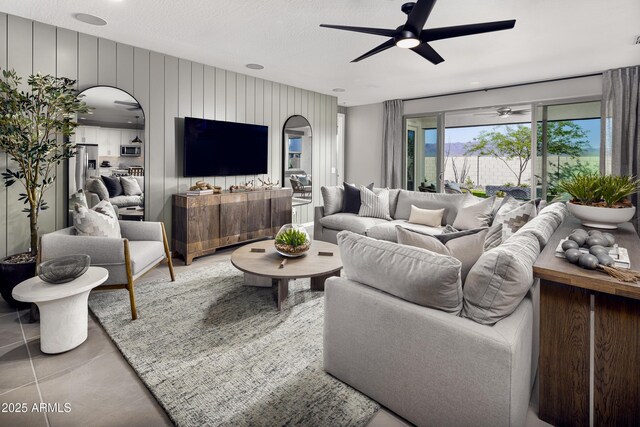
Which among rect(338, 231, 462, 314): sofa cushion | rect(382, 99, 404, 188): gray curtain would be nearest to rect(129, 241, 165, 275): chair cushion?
rect(338, 231, 462, 314): sofa cushion

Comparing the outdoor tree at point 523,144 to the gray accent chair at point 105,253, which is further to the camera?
the outdoor tree at point 523,144

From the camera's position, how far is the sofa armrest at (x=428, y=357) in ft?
4.26

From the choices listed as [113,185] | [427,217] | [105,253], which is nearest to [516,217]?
Answer: [427,217]

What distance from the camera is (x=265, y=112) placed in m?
5.49

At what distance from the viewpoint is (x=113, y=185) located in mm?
3820

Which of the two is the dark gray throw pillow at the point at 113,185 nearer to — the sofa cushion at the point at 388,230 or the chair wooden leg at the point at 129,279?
the chair wooden leg at the point at 129,279

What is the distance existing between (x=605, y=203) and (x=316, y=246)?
2207 millimetres

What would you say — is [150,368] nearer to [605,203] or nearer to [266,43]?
[605,203]

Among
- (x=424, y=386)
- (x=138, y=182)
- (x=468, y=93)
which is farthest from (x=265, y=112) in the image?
(x=424, y=386)

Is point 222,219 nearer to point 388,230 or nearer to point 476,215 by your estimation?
point 388,230

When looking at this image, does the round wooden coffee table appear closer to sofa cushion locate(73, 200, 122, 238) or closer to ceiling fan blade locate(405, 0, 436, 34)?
sofa cushion locate(73, 200, 122, 238)

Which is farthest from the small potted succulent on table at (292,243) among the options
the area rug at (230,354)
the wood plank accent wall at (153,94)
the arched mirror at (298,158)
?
the arched mirror at (298,158)

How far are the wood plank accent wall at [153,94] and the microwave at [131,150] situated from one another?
114 millimetres

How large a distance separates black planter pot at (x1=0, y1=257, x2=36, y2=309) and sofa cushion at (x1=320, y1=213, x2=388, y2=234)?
3.18m
